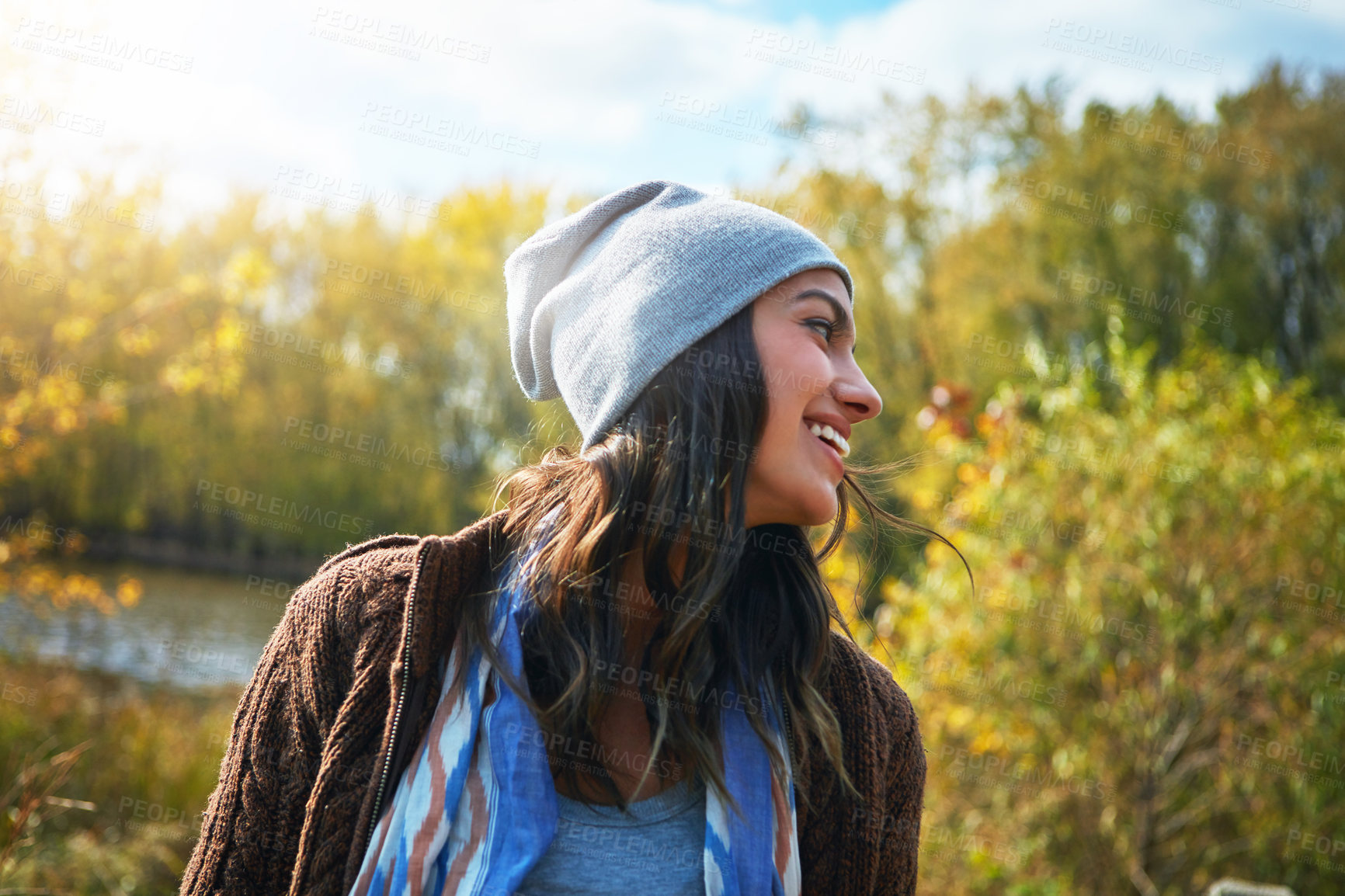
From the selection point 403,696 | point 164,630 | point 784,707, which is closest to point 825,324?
point 784,707

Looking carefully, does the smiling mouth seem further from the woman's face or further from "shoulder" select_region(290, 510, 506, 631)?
"shoulder" select_region(290, 510, 506, 631)

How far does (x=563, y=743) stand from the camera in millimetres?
1692

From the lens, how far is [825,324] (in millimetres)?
1854

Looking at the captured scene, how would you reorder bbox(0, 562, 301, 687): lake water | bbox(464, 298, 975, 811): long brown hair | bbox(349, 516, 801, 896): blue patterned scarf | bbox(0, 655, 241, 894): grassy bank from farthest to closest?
bbox(0, 562, 301, 687): lake water
bbox(0, 655, 241, 894): grassy bank
bbox(464, 298, 975, 811): long brown hair
bbox(349, 516, 801, 896): blue patterned scarf

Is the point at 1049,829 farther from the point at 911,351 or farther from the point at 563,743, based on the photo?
the point at 911,351

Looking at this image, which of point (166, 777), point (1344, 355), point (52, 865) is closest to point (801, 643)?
point (52, 865)

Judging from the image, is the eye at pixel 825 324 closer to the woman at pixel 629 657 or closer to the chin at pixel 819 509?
the woman at pixel 629 657

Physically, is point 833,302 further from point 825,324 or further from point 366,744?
point 366,744

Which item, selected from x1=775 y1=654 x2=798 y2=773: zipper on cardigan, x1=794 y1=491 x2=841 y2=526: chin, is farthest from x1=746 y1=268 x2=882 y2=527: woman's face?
→ x1=775 y1=654 x2=798 y2=773: zipper on cardigan

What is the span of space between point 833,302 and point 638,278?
0.37 metres

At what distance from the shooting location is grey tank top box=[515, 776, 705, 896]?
155 centimetres

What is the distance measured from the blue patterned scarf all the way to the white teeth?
549 millimetres

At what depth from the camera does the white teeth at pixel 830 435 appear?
70.9 inches

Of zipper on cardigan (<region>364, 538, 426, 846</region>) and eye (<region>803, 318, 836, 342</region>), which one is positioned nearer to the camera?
zipper on cardigan (<region>364, 538, 426, 846</region>)
